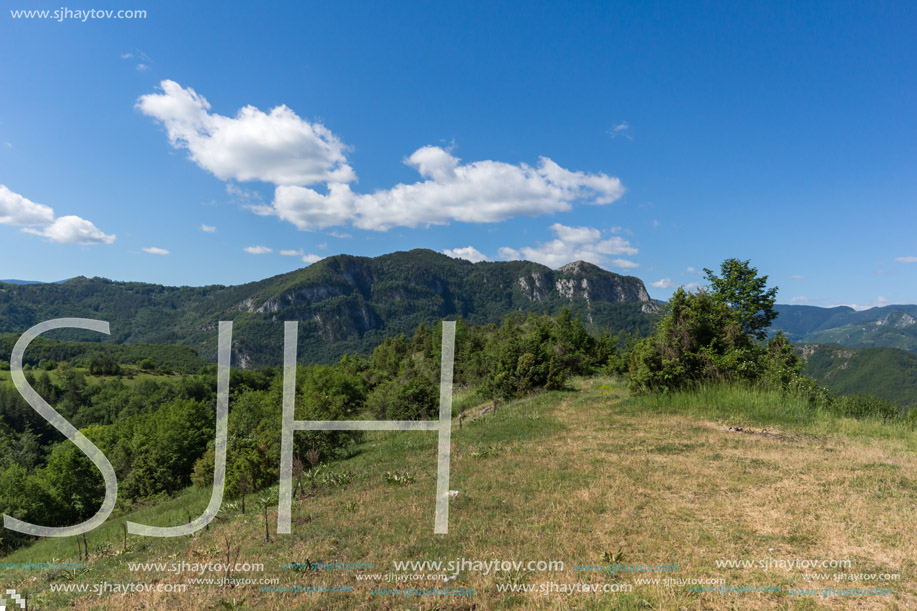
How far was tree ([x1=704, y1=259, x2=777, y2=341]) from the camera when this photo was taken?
95.7 ft

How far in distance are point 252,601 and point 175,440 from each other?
54378mm

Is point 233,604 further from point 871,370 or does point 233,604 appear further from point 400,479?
point 871,370

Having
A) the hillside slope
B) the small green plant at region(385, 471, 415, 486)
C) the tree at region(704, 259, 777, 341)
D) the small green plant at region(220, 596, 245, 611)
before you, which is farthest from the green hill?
the small green plant at region(220, 596, 245, 611)

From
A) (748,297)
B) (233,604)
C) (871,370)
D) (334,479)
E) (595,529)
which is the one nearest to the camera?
(233,604)

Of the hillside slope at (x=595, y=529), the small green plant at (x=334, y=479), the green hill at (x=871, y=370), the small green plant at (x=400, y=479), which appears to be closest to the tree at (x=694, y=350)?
the hillside slope at (x=595, y=529)

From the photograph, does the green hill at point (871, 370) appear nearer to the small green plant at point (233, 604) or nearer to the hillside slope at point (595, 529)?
the hillside slope at point (595, 529)

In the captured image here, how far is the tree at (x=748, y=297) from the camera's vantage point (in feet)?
95.7

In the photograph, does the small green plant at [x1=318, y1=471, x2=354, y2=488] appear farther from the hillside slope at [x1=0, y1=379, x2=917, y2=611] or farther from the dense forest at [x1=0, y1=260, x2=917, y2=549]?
the dense forest at [x1=0, y1=260, x2=917, y2=549]

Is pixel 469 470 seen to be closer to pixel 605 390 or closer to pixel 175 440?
pixel 605 390

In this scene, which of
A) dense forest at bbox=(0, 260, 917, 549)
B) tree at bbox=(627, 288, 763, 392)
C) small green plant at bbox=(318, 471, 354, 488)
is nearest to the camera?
small green plant at bbox=(318, 471, 354, 488)

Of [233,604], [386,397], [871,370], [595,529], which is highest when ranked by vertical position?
[595,529]

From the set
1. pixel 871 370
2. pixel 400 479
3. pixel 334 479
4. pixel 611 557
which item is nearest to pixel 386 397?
pixel 334 479

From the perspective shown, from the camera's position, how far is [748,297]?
2944 cm

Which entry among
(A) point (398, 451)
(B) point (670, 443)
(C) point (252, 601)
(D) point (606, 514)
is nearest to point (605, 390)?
(B) point (670, 443)
